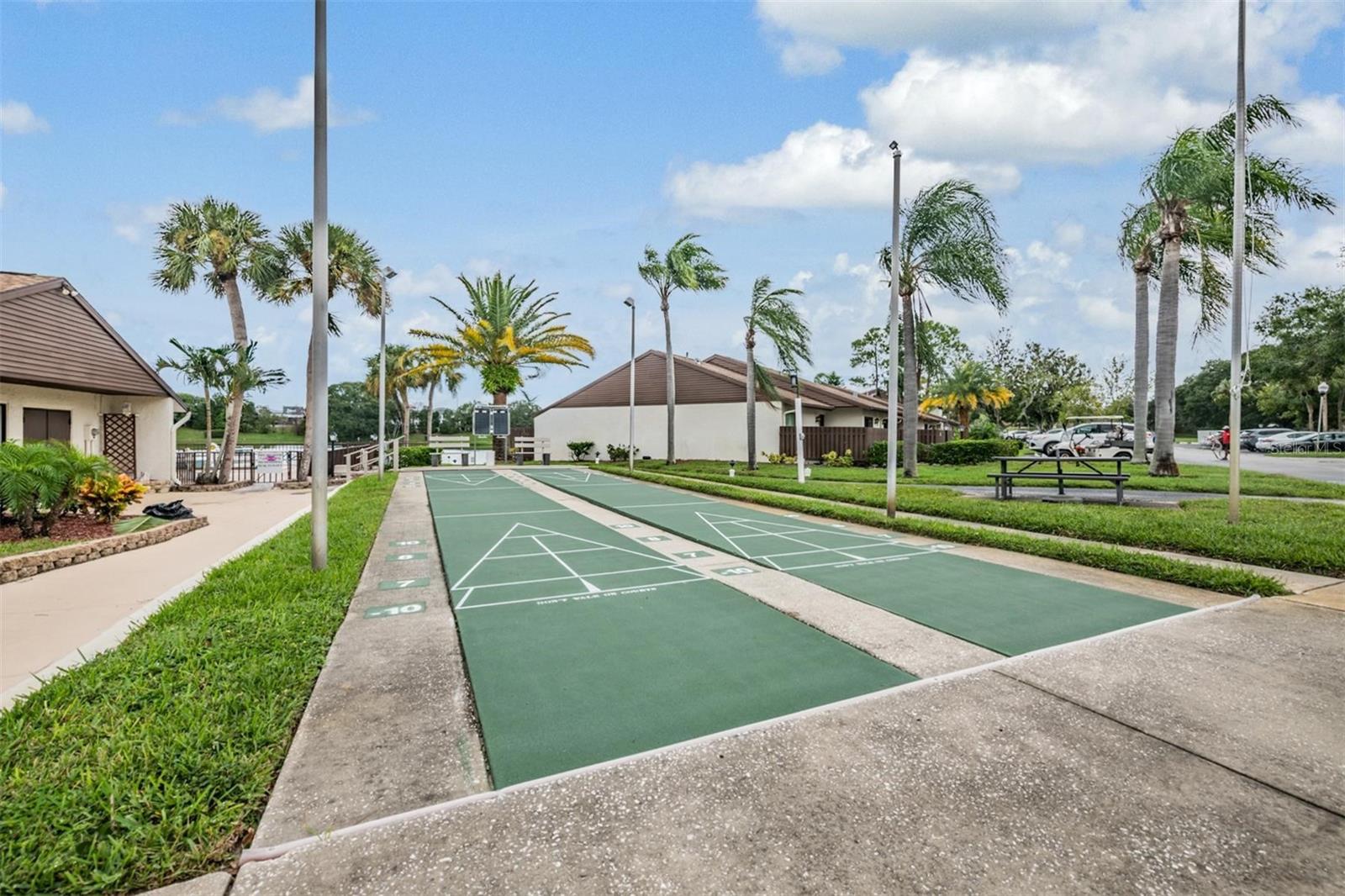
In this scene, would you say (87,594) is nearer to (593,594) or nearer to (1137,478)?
(593,594)

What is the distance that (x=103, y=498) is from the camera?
31.9 feet

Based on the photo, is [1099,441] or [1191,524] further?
[1099,441]

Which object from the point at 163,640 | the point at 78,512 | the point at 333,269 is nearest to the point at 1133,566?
the point at 163,640

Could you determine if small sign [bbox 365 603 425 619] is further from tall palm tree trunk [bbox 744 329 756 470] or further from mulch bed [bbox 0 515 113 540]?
tall palm tree trunk [bbox 744 329 756 470]

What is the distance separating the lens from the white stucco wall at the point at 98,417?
14359 millimetres

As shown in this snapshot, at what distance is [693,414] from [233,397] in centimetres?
1884

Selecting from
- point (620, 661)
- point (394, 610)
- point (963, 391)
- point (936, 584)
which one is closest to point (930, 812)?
point (620, 661)

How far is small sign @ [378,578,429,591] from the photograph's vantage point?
651 centimetres

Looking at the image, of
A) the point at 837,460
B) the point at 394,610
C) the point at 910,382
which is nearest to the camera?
the point at 394,610

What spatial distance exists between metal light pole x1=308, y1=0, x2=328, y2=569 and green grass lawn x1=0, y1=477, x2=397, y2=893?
1.72 m

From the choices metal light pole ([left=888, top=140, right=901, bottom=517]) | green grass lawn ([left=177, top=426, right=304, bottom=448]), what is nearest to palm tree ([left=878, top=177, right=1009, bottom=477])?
metal light pole ([left=888, top=140, right=901, bottom=517])

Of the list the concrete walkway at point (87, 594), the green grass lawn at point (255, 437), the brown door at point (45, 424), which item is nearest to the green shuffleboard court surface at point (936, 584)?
the concrete walkway at point (87, 594)

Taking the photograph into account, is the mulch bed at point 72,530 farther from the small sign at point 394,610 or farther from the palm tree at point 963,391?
the palm tree at point 963,391

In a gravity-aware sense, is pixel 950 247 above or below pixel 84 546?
above
